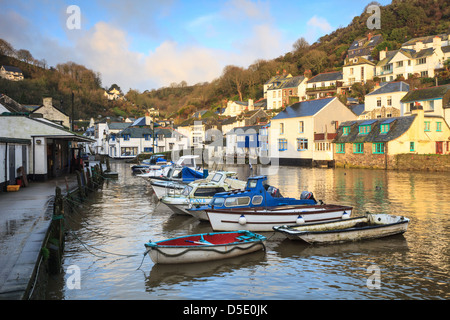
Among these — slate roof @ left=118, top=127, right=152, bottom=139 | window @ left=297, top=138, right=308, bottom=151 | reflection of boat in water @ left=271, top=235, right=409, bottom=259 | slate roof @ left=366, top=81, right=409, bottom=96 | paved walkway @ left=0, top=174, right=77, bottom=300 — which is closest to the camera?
paved walkway @ left=0, top=174, right=77, bottom=300

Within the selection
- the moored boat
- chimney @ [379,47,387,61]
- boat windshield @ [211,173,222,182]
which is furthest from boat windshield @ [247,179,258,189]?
chimney @ [379,47,387,61]

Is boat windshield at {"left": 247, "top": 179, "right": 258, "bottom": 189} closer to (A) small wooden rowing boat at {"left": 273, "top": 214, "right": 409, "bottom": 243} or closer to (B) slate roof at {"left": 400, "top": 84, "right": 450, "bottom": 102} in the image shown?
(A) small wooden rowing boat at {"left": 273, "top": 214, "right": 409, "bottom": 243}

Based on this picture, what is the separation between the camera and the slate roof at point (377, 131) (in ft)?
159

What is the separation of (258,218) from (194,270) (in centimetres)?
504

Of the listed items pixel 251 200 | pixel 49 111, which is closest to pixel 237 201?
pixel 251 200

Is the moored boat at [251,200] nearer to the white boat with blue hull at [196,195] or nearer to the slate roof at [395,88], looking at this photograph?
the white boat with blue hull at [196,195]

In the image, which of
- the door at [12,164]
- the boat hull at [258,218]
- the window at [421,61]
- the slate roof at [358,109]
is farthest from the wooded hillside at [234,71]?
the boat hull at [258,218]

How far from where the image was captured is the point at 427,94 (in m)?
54.8

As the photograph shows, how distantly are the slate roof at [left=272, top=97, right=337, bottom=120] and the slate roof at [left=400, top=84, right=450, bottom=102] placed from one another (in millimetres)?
11307

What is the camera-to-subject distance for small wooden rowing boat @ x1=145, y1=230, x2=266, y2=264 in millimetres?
12664

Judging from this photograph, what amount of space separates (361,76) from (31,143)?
254 feet

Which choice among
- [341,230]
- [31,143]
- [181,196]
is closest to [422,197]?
[341,230]

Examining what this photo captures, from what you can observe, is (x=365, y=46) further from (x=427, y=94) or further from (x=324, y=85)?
(x=427, y=94)

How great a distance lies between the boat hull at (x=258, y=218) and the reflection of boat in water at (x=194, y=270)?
9.50 ft
